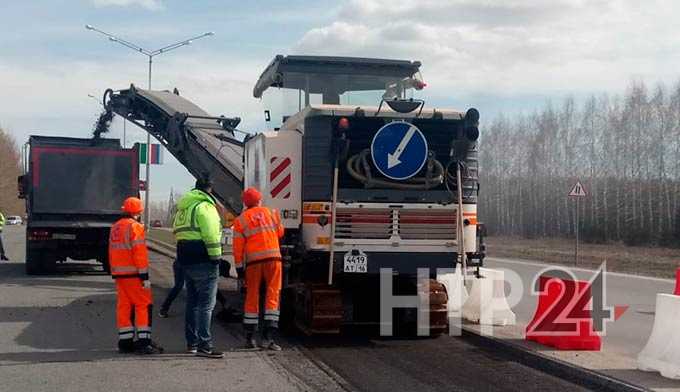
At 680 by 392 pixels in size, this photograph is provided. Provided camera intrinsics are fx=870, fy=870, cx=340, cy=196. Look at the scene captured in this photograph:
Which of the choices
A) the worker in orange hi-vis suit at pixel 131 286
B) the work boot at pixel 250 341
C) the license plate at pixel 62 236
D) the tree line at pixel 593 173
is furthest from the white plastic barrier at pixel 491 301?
the tree line at pixel 593 173

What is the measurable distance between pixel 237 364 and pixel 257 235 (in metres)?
1.49

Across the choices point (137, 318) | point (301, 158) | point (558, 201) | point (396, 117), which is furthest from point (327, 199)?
point (558, 201)

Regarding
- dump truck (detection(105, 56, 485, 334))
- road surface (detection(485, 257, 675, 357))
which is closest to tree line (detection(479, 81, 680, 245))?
road surface (detection(485, 257, 675, 357))

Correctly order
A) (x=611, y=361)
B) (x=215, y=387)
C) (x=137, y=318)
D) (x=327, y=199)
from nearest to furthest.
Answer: (x=215, y=387) < (x=611, y=361) < (x=137, y=318) < (x=327, y=199)

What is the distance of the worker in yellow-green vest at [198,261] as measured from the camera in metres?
9.16

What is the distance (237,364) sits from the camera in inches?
339

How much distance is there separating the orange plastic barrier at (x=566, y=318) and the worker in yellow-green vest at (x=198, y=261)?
358 centimetres

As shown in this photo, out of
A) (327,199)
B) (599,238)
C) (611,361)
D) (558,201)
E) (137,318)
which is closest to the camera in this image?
(611,361)

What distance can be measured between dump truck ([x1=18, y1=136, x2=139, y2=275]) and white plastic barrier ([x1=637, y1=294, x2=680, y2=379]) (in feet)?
44.6

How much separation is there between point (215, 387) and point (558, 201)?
57938 mm

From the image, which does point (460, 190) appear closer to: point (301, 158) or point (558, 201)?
point (301, 158)

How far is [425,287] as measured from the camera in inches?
416

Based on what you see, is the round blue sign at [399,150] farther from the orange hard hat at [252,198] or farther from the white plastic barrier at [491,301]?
the white plastic barrier at [491,301]

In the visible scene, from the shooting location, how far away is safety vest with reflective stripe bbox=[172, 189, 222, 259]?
920 cm
